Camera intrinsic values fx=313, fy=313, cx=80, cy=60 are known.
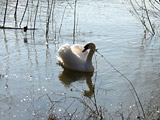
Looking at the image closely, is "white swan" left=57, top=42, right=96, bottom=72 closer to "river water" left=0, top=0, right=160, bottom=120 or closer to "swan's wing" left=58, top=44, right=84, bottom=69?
"swan's wing" left=58, top=44, right=84, bottom=69

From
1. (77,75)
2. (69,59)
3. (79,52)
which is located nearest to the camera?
(77,75)

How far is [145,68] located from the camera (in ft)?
25.4

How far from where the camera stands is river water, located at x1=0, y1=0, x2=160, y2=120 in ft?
16.9

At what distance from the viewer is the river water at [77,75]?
515 cm

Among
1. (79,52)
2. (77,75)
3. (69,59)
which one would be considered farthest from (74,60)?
(79,52)

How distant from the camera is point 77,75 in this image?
7.29m

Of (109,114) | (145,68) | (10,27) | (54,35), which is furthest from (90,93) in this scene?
(10,27)

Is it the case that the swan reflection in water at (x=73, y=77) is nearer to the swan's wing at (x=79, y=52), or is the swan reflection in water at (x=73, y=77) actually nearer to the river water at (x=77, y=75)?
the river water at (x=77, y=75)

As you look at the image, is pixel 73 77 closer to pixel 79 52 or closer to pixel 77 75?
pixel 77 75

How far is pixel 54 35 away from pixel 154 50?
337 cm

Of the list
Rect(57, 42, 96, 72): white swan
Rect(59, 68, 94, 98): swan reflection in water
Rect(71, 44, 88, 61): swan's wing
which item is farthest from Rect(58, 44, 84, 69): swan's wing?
Rect(71, 44, 88, 61): swan's wing

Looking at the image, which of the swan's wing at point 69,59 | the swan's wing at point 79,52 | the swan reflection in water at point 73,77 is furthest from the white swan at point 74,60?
the swan's wing at point 79,52

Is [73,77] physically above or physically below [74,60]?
below

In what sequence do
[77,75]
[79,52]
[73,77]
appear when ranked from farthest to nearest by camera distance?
1. [79,52]
2. [77,75]
3. [73,77]
